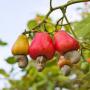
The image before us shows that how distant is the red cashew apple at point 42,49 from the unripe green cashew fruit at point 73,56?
3.4 inches

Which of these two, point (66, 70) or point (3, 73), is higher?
point (66, 70)

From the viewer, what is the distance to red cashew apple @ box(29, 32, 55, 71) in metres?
2.20

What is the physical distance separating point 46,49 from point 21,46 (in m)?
0.12

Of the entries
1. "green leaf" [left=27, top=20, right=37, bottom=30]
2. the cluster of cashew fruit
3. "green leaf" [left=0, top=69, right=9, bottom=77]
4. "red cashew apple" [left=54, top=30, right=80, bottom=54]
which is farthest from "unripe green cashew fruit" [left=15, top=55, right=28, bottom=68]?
"green leaf" [left=0, top=69, right=9, bottom=77]

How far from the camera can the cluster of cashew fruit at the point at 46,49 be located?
2.17 meters

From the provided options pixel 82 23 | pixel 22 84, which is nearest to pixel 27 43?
pixel 82 23

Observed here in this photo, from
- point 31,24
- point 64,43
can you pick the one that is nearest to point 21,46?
point 64,43

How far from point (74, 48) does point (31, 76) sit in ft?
9.24

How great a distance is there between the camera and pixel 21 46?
2.25 m

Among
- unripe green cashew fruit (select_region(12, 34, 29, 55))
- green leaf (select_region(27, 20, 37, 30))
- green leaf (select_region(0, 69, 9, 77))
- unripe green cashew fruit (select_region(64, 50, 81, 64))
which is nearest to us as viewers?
unripe green cashew fruit (select_region(64, 50, 81, 64))

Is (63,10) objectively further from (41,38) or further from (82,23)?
(82,23)

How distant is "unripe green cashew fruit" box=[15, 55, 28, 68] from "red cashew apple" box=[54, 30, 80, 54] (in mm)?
152

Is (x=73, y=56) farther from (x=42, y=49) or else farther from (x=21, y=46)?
(x=21, y=46)

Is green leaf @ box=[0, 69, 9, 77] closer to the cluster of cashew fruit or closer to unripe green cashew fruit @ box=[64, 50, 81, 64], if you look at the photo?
the cluster of cashew fruit
